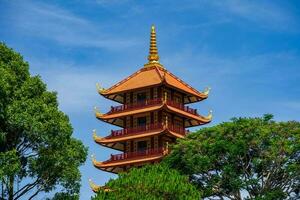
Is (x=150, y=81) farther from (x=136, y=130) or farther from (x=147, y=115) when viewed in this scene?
(x=136, y=130)

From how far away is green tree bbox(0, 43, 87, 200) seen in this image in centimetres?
3878

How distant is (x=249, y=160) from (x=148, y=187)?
13354 millimetres

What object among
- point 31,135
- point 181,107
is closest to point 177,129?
point 181,107

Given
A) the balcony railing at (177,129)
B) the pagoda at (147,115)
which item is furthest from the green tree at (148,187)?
the balcony railing at (177,129)

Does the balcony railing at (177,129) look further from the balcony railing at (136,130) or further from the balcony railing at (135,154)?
the balcony railing at (135,154)

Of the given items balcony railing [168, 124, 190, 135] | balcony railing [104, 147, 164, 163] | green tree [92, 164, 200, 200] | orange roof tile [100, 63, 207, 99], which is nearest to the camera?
green tree [92, 164, 200, 200]

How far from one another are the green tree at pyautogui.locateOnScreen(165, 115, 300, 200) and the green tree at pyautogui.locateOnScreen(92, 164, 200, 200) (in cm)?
1065

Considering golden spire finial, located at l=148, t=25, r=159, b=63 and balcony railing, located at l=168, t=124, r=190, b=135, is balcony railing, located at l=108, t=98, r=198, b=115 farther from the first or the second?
golden spire finial, located at l=148, t=25, r=159, b=63

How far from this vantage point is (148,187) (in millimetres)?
34531

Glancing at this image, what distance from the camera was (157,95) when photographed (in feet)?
190

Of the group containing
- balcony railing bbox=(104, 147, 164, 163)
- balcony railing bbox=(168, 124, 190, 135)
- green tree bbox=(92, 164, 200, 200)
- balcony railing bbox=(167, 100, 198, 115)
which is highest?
balcony railing bbox=(167, 100, 198, 115)

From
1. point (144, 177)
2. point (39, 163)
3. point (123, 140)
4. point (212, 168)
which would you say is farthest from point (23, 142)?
point (123, 140)

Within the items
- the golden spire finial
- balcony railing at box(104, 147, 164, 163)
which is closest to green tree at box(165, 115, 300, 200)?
balcony railing at box(104, 147, 164, 163)

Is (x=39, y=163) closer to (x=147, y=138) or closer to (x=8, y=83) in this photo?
(x=8, y=83)
